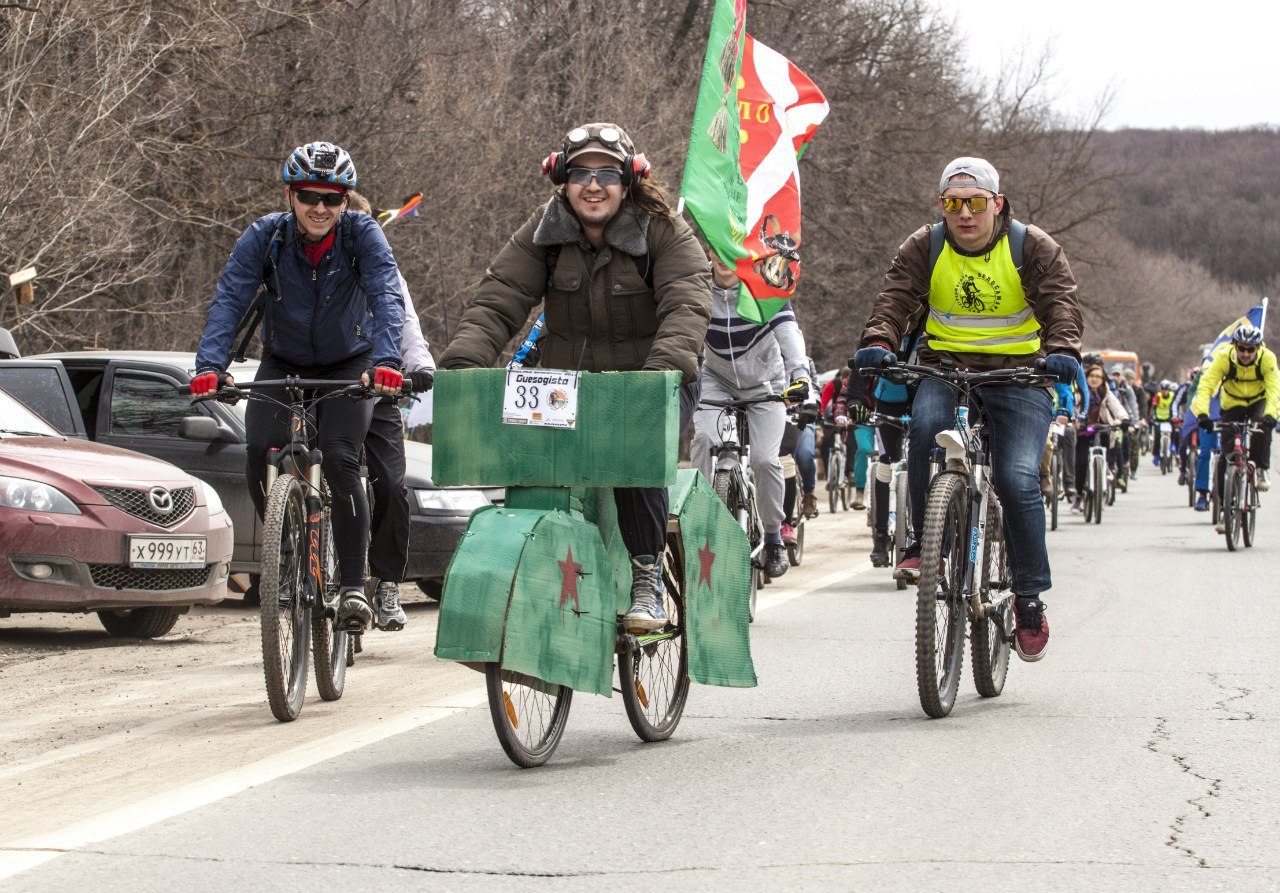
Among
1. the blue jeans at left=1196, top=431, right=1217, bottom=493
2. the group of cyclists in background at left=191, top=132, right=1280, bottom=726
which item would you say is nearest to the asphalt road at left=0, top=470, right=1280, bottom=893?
the group of cyclists in background at left=191, top=132, right=1280, bottom=726

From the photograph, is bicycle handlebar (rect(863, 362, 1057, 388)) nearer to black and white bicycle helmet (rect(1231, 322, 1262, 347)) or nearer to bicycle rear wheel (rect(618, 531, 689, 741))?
bicycle rear wheel (rect(618, 531, 689, 741))

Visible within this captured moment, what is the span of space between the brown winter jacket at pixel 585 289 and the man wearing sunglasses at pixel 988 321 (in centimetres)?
115

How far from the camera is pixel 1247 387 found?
18328 millimetres

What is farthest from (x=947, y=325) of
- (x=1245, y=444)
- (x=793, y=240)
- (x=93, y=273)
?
(x=93, y=273)

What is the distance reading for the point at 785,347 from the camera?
1140 centimetres

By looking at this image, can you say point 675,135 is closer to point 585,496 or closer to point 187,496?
point 187,496

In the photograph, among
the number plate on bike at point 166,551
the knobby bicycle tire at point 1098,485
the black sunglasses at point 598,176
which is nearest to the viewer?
the black sunglasses at point 598,176

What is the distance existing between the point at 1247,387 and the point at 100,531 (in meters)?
11.8

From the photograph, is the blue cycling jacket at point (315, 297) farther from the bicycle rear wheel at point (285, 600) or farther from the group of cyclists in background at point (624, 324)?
the bicycle rear wheel at point (285, 600)

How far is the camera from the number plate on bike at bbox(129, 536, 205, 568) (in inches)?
389

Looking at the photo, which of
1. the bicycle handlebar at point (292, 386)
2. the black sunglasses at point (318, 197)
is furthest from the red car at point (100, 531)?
the black sunglasses at point (318, 197)

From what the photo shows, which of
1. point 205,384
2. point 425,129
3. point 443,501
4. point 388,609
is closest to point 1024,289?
point 388,609

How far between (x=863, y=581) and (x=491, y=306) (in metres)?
8.23

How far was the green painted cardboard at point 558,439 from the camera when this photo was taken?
244 inches
